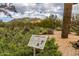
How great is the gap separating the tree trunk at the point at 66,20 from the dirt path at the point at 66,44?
0.11 ft

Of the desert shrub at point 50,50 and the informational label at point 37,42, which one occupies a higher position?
the informational label at point 37,42

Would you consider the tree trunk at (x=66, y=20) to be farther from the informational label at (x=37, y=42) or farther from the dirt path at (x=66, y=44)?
the informational label at (x=37, y=42)

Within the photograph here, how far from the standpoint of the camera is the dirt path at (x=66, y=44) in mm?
2336

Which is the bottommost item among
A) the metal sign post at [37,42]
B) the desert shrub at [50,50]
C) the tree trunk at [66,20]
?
the desert shrub at [50,50]

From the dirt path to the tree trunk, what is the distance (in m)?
Answer: 0.03

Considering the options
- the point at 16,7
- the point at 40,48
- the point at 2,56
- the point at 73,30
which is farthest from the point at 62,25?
the point at 2,56

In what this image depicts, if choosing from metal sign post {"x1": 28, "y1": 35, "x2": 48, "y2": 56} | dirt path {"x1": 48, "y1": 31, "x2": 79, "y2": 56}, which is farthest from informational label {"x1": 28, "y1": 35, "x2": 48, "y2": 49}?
dirt path {"x1": 48, "y1": 31, "x2": 79, "y2": 56}

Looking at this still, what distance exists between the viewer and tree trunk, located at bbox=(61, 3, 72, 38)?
233 centimetres

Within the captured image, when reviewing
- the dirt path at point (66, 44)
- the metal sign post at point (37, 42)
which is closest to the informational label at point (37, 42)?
the metal sign post at point (37, 42)

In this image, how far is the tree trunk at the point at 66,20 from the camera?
7.64ft

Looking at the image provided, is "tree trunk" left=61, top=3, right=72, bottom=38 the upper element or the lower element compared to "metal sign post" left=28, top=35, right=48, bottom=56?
upper

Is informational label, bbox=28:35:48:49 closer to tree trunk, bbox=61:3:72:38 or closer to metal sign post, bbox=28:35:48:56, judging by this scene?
metal sign post, bbox=28:35:48:56

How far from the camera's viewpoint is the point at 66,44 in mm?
2338

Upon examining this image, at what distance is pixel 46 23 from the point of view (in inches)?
92.1
